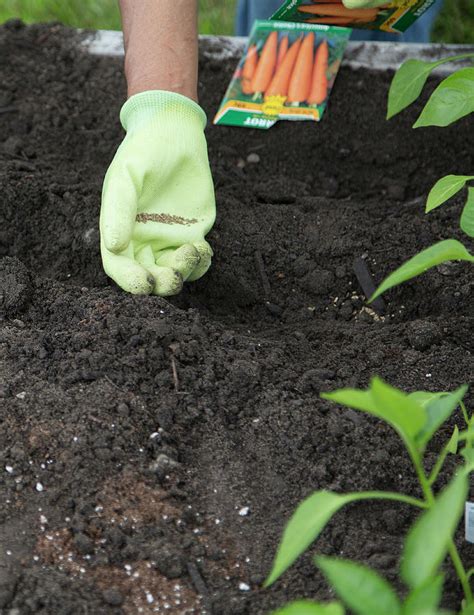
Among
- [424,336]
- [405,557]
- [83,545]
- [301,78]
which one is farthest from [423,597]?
[301,78]

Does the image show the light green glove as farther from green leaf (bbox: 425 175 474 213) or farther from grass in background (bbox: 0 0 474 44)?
grass in background (bbox: 0 0 474 44)

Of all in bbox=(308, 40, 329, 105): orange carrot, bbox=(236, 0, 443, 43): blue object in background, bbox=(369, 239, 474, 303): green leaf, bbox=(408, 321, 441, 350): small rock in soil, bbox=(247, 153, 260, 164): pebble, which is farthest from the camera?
bbox=(236, 0, 443, 43): blue object in background

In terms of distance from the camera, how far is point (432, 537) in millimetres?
786

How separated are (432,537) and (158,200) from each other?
1277 millimetres

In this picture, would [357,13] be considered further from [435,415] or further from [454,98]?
[435,415]

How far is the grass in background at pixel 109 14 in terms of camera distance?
343 cm

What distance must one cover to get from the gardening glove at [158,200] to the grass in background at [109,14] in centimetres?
162

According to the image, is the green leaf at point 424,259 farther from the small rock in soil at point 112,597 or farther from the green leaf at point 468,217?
the small rock in soil at point 112,597

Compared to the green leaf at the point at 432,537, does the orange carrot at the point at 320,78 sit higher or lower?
lower

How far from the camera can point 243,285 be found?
1940 millimetres

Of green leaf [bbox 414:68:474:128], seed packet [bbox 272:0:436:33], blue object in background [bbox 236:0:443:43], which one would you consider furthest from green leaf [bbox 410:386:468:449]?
blue object in background [bbox 236:0:443:43]

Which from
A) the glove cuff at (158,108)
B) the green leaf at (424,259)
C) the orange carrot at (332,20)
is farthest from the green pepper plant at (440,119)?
the orange carrot at (332,20)

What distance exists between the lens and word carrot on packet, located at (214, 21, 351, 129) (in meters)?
2.58

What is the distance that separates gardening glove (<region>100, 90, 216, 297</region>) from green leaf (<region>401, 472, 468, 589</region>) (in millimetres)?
1004
